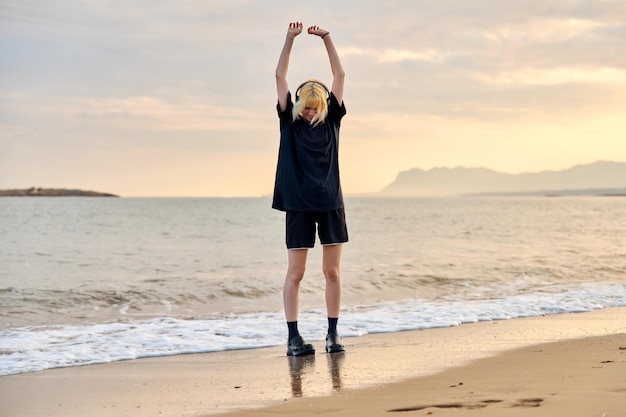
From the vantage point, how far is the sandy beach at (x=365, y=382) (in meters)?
3.92

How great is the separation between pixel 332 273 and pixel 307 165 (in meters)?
0.87

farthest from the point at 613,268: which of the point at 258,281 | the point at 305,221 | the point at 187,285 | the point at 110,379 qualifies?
the point at 110,379

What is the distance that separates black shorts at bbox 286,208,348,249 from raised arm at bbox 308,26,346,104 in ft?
2.81

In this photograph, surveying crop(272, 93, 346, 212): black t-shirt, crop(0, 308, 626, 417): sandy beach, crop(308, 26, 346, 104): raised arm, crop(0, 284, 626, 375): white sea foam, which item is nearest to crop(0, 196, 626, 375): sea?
crop(0, 284, 626, 375): white sea foam

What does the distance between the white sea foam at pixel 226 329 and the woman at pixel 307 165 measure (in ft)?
3.83

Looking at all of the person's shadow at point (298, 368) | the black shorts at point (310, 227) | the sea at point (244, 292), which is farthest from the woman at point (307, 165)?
the sea at point (244, 292)

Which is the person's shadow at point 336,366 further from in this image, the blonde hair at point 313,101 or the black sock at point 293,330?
the blonde hair at point 313,101

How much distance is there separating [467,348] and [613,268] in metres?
9.34

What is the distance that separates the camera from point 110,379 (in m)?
5.08

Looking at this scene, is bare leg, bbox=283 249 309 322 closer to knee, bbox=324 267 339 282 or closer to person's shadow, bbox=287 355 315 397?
knee, bbox=324 267 339 282

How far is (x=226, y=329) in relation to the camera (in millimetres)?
7297

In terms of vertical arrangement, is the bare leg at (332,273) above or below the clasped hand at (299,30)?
below

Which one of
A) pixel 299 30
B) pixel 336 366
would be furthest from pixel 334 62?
pixel 336 366

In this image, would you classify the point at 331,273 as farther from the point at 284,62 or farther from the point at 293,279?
the point at 284,62
